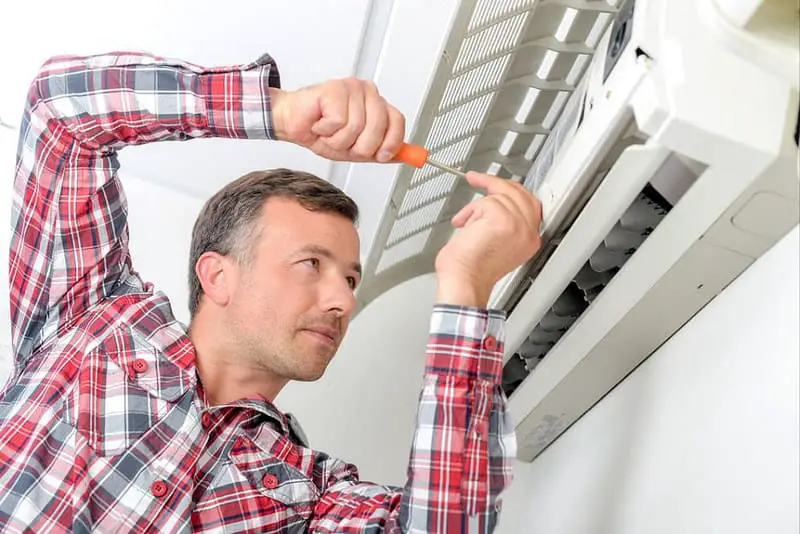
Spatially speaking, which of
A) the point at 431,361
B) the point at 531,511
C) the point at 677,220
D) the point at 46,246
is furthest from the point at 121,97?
the point at 531,511

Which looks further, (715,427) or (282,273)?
(282,273)

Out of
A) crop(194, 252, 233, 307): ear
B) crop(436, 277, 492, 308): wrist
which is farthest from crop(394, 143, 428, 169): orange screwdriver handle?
crop(194, 252, 233, 307): ear

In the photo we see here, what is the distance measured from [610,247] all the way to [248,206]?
1.74ft

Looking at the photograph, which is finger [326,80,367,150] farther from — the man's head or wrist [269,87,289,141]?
the man's head

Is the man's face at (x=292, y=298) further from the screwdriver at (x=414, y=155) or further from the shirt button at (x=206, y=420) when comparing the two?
the screwdriver at (x=414, y=155)

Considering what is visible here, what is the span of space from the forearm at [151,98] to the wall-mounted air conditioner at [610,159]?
0.19 metres

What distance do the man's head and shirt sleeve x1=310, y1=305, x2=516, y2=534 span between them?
0.26 metres

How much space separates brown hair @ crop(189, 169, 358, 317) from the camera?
3.44 ft

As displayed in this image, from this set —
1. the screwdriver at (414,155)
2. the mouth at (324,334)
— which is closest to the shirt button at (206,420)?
the mouth at (324,334)

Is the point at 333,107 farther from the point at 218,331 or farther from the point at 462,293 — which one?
the point at 218,331

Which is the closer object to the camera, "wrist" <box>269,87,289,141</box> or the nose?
"wrist" <box>269,87,289,141</box>

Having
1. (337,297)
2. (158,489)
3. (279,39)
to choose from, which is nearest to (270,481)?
(158,489)

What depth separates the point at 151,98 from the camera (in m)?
0.89

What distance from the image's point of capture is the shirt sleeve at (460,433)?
75 centimetres
